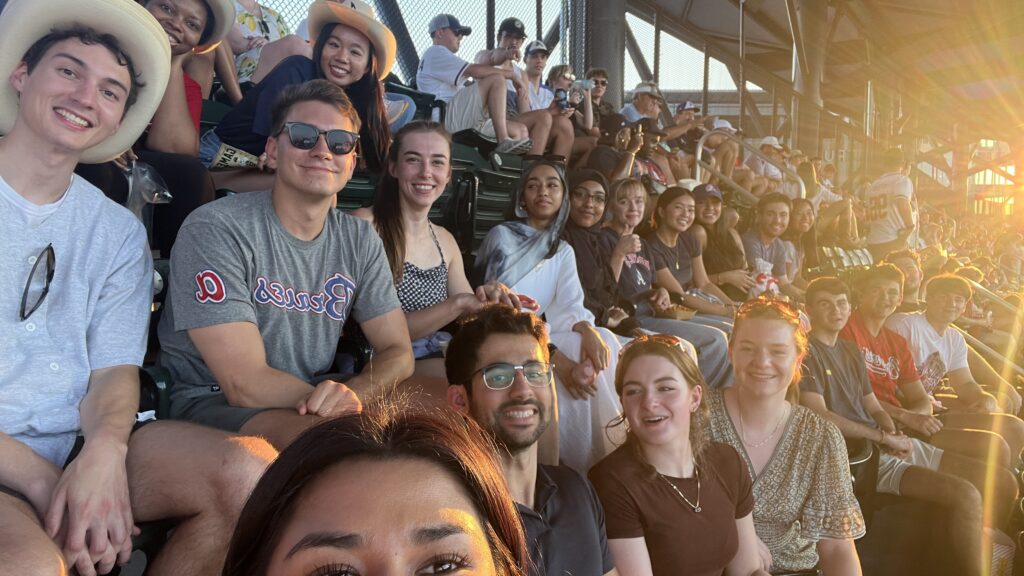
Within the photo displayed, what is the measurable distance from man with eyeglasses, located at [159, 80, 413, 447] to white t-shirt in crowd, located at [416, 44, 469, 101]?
3.16 m

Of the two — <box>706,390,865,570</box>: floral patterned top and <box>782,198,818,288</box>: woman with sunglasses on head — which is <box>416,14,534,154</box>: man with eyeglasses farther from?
<box>782,198,818,288</box>: woman with sunglasses on head

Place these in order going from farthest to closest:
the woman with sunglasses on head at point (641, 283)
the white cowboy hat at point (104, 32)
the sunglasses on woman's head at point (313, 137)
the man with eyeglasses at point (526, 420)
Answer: the woman with sunglasses on head at point (641, 283)
the sunglasses on woman's head at point (313, 137)
the man with eyeglasses at point (526, 420)
the white cowboy hat at point (104, 32)

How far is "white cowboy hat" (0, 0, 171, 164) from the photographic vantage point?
159cm

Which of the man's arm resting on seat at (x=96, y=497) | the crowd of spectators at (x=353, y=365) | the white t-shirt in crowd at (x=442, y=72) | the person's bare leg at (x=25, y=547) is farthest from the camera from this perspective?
the white t-shirt in crowd at (x=442, y=72)

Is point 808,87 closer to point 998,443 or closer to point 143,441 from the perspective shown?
point 998,443

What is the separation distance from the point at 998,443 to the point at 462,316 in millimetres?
3214

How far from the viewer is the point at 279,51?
3158 millimetres

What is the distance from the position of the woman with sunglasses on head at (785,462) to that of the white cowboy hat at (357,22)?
5.87ft

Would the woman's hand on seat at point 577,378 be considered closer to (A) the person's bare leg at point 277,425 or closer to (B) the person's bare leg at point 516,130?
(A) the person's bare leg at point 277,425

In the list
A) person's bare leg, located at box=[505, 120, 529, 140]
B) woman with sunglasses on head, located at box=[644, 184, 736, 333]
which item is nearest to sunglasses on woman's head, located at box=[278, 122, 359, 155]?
person's bare leg, located at box=[505, 120, 529, 140]

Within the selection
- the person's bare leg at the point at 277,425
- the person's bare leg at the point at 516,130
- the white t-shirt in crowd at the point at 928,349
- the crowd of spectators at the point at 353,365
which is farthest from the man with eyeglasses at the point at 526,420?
the white t-shirt in crowd at the point at 928,349

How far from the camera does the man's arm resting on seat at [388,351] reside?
2070mm

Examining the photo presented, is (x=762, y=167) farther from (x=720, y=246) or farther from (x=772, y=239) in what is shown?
(x=720, y=246)

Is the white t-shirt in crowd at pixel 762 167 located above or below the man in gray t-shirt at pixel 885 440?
above
